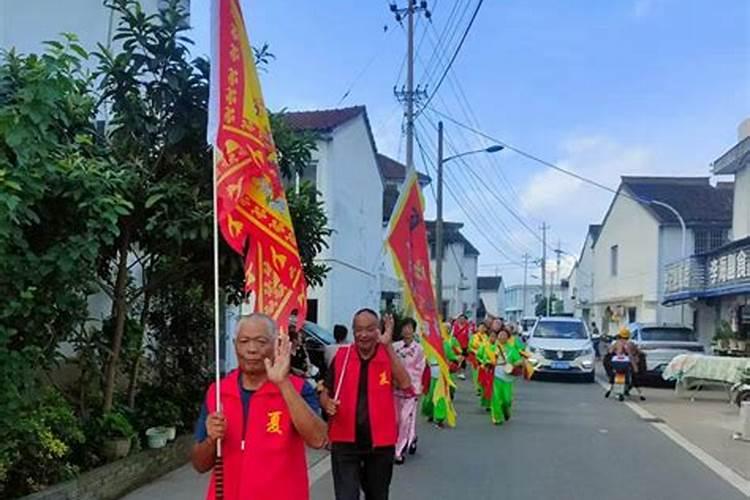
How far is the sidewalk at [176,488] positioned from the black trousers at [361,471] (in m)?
2.77

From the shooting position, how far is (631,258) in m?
39.1

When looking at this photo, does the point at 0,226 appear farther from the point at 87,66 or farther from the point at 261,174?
the point at 87,66

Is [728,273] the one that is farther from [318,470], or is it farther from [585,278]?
[585,278]

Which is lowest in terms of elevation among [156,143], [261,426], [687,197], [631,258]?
[261,426]

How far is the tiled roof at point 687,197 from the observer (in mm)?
33812

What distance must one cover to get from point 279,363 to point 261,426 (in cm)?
28

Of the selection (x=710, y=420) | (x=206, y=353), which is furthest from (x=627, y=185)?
(x=206, y=353)

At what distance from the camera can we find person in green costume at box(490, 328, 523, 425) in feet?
44.4

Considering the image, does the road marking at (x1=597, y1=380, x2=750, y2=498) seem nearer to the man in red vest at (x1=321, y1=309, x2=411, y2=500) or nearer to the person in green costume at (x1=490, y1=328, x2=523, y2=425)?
the person in green costume at (x1=490, y1=328, x2=523, y2=425)

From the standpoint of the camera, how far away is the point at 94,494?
Answer: 7.30 metres

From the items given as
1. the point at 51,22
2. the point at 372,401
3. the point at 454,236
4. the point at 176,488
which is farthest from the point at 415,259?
the point at 454,236

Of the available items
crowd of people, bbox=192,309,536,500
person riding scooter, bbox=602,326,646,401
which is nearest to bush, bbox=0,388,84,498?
crowd of people, bbox=192,309,536,500

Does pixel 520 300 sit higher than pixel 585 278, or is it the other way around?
pixel 585 278

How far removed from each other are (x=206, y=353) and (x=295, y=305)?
25.3 ft
